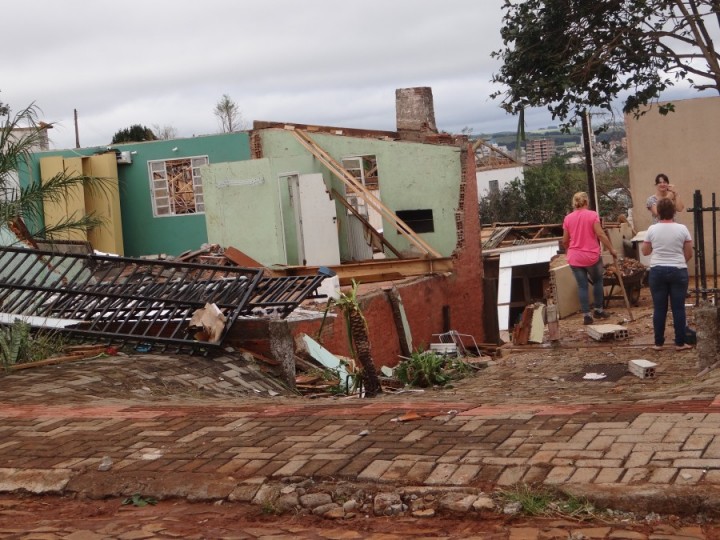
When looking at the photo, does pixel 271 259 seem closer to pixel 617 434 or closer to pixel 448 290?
pixel 448 290

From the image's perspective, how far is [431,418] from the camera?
249 inches

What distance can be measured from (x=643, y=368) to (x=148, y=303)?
5.44 m

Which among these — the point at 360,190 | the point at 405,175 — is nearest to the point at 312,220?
the point at 360,190

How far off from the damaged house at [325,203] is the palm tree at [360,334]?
28.4 feet

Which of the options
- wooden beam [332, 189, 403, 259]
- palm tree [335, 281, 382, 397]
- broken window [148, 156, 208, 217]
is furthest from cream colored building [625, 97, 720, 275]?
broken window [148, 156, 208, 217]

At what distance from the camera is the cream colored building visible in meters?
21.1

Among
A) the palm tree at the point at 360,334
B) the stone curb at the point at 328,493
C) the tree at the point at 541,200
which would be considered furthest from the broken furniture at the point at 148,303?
the tree at the point at 541,200

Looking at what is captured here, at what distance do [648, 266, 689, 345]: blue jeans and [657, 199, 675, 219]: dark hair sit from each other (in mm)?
547

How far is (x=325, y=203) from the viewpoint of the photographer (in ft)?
79.1

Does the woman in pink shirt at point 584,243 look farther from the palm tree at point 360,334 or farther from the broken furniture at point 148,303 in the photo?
the palm tree at point 360,334

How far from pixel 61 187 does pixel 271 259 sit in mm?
11623

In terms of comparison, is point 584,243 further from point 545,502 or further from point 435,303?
point 545,502

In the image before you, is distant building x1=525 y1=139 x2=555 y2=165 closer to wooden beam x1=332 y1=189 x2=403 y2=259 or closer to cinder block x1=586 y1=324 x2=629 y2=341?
wooden beam x1=332 y1=189 x2=403 y2=259

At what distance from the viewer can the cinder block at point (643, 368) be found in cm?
1020
